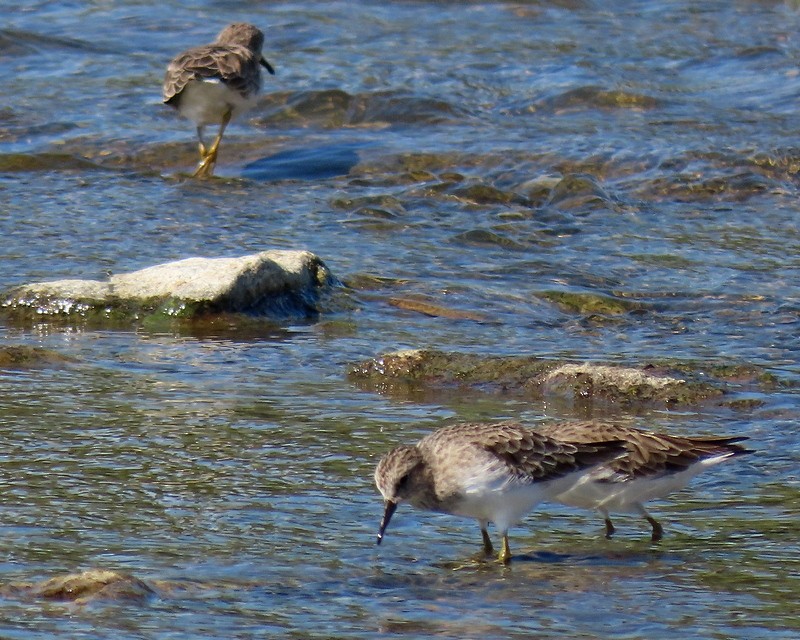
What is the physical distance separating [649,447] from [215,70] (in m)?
7.91

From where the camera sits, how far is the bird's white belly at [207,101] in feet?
40.6

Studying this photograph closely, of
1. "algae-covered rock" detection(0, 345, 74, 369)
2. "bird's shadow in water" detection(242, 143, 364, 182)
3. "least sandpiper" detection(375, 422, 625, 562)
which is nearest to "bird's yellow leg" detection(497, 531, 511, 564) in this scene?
"least sandpiper" detection(375, 422, 625, 562)

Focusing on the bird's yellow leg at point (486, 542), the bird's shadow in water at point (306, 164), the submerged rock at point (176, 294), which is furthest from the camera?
the bird's shadow in water at point (306, 164)

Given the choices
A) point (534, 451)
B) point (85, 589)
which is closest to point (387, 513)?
point (534, 451)

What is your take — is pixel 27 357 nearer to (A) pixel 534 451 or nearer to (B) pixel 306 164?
(A) pixel 534 451

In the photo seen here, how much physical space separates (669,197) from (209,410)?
5430 millimetres

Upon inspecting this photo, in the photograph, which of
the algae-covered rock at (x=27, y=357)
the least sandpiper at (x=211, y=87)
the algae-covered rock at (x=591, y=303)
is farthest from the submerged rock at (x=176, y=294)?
the least sandpiper at (x=211, y=87)

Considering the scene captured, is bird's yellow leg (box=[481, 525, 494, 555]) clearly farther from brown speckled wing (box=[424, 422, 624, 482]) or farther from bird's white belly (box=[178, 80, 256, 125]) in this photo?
bird's white belly (box=[178, 80, 256, 125])

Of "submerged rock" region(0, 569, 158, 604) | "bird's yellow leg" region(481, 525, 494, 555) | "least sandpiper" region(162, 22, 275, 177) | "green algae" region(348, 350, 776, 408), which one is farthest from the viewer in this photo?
"least sandpiper" region(162, 22, 275, 177)

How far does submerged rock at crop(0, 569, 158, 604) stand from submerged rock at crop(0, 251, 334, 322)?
381 centimetres

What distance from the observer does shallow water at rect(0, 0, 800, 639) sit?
468 centimetres

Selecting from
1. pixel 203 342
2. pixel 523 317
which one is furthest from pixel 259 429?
pixel 523 317

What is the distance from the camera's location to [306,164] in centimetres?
1220

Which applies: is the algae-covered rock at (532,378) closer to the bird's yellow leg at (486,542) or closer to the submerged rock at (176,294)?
the submerged rock at (176,294)
